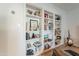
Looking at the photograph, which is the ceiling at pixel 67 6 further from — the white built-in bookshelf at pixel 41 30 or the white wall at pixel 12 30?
the white wall at pixel 12 30

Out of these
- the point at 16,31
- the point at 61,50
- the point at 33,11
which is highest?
the point at 33,11

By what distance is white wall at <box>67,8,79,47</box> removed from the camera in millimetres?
1328

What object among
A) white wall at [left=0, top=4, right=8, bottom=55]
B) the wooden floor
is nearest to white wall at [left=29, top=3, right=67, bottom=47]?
the wooden floor

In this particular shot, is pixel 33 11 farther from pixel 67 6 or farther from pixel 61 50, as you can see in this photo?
pixel 61 50

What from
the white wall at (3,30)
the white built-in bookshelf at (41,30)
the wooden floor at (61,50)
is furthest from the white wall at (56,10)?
the white wall at (3,30)

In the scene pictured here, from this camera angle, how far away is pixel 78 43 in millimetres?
1313

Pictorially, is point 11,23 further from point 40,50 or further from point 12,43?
point 40,50

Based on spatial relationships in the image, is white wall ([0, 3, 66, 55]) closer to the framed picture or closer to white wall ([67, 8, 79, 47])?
the framed picture

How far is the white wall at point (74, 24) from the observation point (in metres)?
1.33

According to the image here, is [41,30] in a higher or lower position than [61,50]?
higher

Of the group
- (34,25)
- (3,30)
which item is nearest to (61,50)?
(34,25)

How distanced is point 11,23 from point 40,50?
0.44 meters

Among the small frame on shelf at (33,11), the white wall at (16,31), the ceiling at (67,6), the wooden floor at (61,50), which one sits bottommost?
the wooden floor at (61,50)

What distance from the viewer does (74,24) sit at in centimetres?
134
